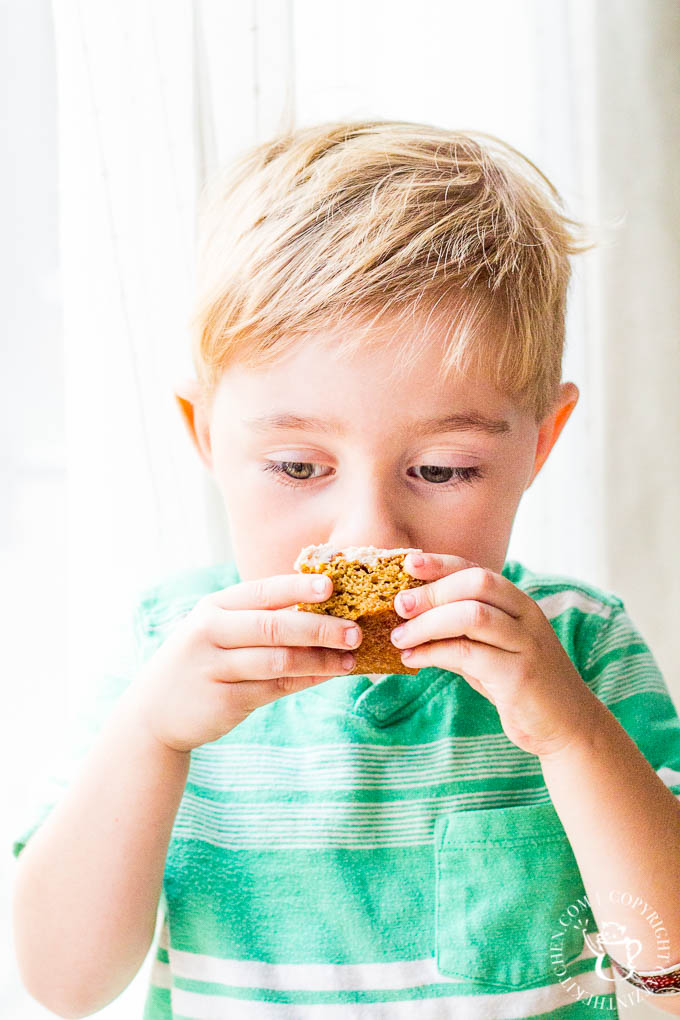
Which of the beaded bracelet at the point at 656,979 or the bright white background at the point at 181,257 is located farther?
the bright white background at the point at 181,257

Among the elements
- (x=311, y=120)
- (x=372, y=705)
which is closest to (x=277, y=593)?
(x=372, y=705)

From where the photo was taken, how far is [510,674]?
2.64 ft

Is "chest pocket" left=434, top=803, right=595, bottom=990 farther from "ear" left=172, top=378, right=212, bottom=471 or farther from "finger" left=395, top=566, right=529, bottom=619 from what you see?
"ear" left=172, top=378, right=212, bottom=471

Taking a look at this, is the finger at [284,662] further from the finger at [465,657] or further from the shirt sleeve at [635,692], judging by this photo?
the shirt sleeve at [635,692]

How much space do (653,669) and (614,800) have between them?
24 centimetres

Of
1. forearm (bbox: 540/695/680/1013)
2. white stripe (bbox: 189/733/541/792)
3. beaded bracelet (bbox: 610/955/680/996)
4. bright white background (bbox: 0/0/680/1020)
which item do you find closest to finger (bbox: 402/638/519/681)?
forearm (bbox: 540/695/680/1013)

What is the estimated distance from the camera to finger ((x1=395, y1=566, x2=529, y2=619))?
0.76 metres

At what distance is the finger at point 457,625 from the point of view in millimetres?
764

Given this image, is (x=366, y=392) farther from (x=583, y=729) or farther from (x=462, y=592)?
(x=583, y=729)

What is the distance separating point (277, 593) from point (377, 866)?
1.15 feet

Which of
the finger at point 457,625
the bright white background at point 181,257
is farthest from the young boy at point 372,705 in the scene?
the bright white background at point 181,257

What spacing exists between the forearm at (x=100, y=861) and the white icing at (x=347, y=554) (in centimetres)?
24

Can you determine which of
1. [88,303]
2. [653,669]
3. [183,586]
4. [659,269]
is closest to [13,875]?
[183,586]

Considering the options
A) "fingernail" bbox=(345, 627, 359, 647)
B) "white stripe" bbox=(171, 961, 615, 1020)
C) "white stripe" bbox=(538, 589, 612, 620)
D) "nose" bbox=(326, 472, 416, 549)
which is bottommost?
"white stripe" bbox=(171, 961, 615, 1020)
